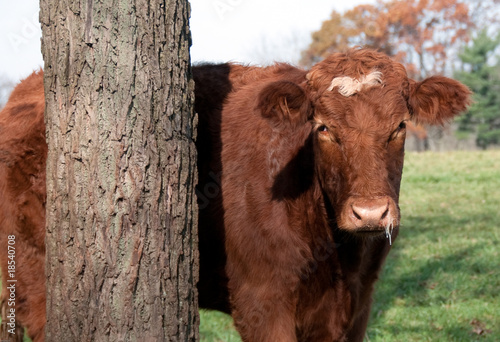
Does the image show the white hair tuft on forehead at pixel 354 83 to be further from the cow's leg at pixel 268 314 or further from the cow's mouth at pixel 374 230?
the cow's leg at pixel 268 314

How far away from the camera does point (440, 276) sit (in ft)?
21.1

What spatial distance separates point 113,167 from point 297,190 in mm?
1466

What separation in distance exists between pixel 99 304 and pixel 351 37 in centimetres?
2900

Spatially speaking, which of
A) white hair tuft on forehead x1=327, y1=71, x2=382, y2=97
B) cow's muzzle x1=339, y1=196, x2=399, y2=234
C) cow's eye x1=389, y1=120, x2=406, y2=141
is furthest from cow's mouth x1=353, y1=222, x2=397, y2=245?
white hair tuft on forehead x1=327, y1=71, x2=382, y2=97

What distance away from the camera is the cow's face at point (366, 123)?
2997 mm

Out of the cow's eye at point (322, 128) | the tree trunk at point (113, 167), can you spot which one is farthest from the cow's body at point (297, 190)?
the tree trunk at point (113, 167)

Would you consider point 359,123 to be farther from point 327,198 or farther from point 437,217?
point 437,217

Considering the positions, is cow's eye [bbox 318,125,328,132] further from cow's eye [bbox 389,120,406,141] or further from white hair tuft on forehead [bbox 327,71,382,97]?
cow's eye [bbox 389,120,406,141]

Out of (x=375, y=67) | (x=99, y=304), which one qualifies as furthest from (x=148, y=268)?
(x=375, y=67)

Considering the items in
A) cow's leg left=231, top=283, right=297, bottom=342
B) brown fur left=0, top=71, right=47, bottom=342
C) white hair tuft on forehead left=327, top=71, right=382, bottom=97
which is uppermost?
white hair tuft on forehead left=327, top=71, right=382, bottom=97

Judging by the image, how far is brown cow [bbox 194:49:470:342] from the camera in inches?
126

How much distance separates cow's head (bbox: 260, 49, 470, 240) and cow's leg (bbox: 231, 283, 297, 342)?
617 mm

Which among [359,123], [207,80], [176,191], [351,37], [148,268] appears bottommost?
[148,268]

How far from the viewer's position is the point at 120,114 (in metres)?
2.36
